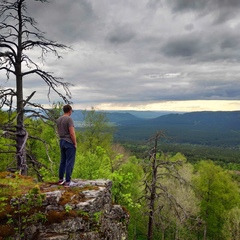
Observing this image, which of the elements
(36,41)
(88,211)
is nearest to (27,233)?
(88,211)

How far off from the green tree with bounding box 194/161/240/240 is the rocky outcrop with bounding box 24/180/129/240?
99.3 ft

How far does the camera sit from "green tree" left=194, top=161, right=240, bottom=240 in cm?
3709

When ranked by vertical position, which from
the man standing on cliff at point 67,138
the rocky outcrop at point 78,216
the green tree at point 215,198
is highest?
the man standing on cliff at point 67,138

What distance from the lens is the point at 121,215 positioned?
1017cm

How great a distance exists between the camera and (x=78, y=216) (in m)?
8.12

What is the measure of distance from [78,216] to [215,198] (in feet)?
112

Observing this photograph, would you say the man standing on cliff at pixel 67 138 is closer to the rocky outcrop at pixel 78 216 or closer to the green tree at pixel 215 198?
the rocky outcrop at pixel 78 216

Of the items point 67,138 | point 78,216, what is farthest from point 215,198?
point 78,216

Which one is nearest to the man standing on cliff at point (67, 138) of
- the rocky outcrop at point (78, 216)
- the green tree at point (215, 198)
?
the rocky outcrop at point (78, 216)

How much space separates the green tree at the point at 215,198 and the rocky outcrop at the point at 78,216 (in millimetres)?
30278

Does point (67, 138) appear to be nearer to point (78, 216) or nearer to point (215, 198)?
point (78, 216)

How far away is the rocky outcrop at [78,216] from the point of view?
25.4 ft

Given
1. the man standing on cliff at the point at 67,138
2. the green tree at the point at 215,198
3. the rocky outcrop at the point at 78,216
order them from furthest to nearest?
1. the green tree at the point at 215,198
2. the man standing on cliff at the point at 67,138
3. the rocky outcrop at the point at 78,216

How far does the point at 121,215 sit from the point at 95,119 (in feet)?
90.3
